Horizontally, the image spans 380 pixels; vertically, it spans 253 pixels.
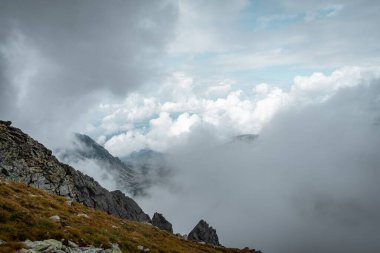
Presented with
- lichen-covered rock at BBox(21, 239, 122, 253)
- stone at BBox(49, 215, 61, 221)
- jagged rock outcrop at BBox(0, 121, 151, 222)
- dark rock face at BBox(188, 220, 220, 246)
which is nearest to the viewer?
lichen-covered rock at BBox(21, 239, 122, 253)

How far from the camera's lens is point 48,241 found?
24969 mm

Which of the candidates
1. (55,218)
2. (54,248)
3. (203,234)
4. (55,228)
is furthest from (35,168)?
(203,234)

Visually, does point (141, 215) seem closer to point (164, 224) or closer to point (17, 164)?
point (164, 224)

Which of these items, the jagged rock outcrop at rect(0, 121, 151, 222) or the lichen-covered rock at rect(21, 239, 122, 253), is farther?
the jagged rock outcrop at rect(0, 121, 151, 222)

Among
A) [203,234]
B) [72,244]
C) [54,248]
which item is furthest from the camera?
[203,234]

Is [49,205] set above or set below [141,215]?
below

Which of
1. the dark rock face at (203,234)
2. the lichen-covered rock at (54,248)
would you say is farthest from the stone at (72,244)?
the dark rock face at (203,234)

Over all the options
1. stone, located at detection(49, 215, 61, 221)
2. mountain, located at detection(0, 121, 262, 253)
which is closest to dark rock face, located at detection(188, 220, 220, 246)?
mountain, located at detection(0, 121, 262, 253)

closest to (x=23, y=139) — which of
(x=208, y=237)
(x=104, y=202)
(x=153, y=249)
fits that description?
(x=104, y=202)

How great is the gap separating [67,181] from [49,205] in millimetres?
64291

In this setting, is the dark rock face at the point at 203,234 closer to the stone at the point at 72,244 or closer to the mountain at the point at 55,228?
the mountain at the point at 55,228

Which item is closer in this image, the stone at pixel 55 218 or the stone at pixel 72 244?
the stone at pixel 72 244

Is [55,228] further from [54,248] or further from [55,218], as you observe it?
[55,218]

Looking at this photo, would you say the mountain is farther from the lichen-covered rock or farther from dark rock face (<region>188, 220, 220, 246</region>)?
dark rock face (<region>188, 220, 220, 246</region>)
